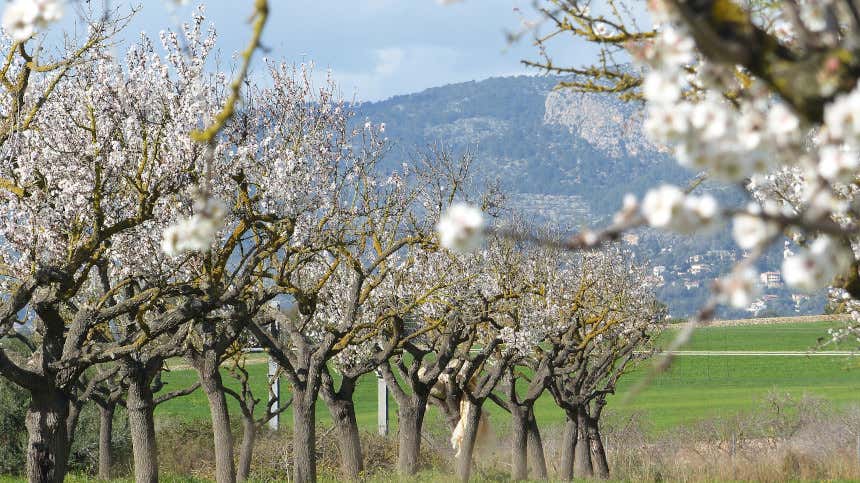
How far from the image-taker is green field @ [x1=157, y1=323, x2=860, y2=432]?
55344 millimetres

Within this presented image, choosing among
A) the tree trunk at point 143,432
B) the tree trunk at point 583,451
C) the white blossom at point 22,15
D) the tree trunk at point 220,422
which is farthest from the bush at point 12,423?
the white blossom at point 22,15

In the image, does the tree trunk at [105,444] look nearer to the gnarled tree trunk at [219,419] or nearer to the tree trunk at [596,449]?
the gnarled tree trunk at [219,419]

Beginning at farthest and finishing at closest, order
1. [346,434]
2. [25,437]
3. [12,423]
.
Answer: [25,437] → [12,423] → [346,434]

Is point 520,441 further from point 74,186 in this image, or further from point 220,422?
point 74,186

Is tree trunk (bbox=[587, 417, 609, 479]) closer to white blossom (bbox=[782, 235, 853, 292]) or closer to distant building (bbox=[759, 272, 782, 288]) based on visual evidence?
distant building (bbox=[759, 272, 782, 288])

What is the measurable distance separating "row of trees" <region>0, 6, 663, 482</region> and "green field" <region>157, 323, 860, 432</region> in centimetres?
1965

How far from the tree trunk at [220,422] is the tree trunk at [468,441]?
16.4 ft

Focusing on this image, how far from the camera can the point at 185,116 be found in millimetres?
10914

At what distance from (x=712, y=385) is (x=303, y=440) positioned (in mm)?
66361

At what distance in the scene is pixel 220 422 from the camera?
16.2 metres

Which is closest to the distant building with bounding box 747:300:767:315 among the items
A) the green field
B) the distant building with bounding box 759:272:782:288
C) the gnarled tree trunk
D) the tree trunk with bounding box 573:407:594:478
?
the distant building with bounding box 759:272:782:288

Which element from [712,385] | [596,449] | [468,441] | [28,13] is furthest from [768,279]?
[712,385]

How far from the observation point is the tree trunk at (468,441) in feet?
67.3

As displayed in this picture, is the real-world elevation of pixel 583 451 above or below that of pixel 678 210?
below
